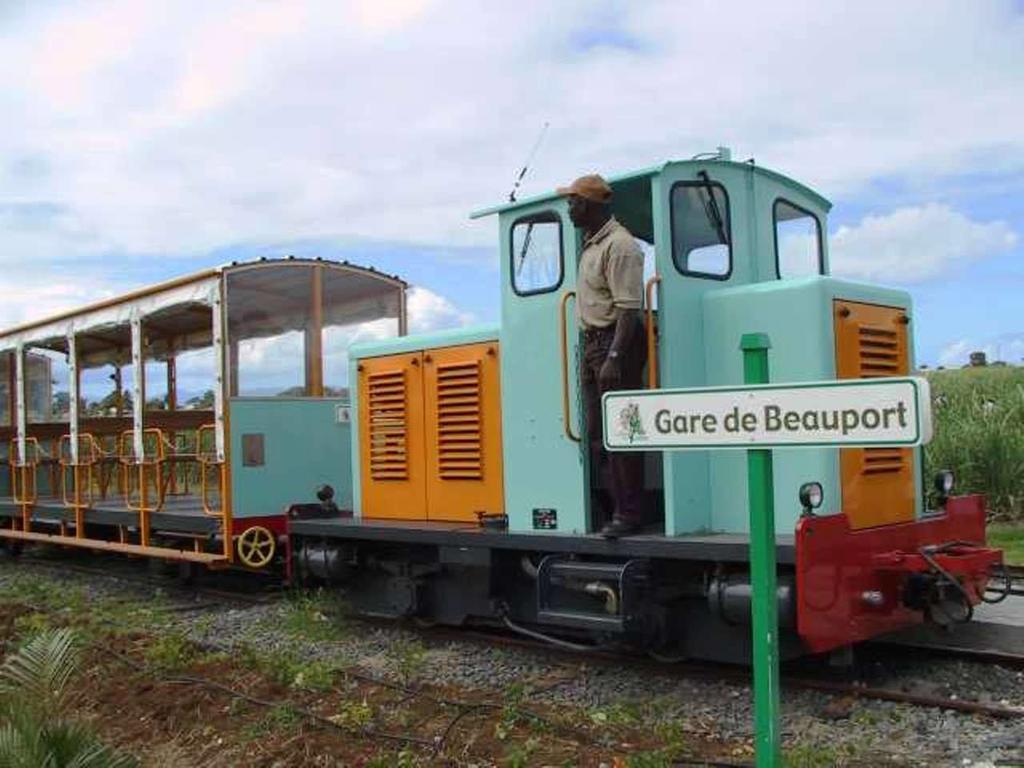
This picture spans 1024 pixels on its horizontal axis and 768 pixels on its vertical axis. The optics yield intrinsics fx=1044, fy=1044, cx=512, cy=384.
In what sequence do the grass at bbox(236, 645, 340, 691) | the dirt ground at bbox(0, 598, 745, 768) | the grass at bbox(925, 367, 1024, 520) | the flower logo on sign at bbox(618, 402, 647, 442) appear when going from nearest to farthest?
the flower logo on sign at bbox(618, 402, 647, 442) → the dirt ground at bbox(0, 598, 745, 768) → the grass at bbox(236, 645, 340, 691) → the grass at bbox(925, 367, 1024, 520)

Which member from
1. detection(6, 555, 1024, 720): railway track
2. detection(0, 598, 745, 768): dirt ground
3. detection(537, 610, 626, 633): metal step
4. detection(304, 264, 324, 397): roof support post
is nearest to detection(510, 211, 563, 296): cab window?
detection(537, 610, 626, 633): metal step

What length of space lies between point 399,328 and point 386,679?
431 cm

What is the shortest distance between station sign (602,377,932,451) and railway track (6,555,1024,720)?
2732mm

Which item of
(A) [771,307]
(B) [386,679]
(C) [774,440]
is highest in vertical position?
(A) [771,307]

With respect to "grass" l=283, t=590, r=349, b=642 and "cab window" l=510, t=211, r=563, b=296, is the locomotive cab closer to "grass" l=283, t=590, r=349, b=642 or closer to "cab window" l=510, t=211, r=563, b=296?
"cab window" l=510, t=211, r=563, b=296

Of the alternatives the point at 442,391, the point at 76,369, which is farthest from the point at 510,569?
the point at 76,369

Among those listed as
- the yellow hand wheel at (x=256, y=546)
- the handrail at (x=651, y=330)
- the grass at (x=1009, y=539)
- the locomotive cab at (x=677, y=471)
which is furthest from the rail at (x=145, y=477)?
the grass at (x=1009, y=539)

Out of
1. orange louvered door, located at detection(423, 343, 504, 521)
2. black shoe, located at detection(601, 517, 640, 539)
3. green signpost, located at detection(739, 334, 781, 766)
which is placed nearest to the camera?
green signpost, located at detection(739, 334, 781, 766)

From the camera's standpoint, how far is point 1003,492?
12.4 m

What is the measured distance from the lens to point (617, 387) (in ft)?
19.0

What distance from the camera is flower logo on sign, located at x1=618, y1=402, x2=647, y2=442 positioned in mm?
3400

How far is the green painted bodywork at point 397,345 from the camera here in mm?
7227

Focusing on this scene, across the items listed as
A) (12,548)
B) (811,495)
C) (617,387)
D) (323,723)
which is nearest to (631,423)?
(811,495)

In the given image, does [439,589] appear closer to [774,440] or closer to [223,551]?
[223,551]
